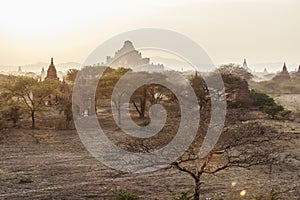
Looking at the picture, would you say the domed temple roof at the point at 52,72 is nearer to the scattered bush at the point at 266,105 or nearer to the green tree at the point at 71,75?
the green tree at the point at 71,75

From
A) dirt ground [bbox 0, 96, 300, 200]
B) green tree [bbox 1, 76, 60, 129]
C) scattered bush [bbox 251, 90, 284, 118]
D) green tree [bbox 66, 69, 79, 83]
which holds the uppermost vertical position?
green tree [bbox 66, 69, 79, 83]

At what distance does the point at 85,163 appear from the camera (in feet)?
53.9

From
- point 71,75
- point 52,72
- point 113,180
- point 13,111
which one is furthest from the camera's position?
point 52,72

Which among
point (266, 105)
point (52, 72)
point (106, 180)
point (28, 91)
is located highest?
point (52, 72)

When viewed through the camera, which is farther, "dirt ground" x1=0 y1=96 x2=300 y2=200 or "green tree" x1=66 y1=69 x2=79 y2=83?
"green tree" x1=66 y1=69 x2=79 y2=83

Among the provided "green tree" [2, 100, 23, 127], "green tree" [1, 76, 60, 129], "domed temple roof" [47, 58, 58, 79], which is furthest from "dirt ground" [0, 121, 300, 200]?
"domed temple roof" [47, 58, 58, 79]

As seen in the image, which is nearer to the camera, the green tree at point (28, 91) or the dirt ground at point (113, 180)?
the dirt ground at point (113, 180)

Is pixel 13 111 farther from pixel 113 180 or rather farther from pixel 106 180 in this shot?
pixel 113 180

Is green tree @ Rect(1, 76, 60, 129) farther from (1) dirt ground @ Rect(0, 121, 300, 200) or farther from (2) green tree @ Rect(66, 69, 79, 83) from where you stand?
(2) green tree @ Rect(66, 69, 79, 83)

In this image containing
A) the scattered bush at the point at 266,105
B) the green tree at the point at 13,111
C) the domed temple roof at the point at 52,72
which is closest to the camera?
the green tree at the point at 13,111

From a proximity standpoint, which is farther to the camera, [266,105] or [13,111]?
[266,105]

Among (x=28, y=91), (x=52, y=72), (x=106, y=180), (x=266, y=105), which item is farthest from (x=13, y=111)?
(x=266, y=105)

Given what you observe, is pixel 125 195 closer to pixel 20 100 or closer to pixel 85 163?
pixel 85 163

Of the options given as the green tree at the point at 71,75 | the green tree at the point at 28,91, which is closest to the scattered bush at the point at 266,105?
the green tree at the point at 28,91
